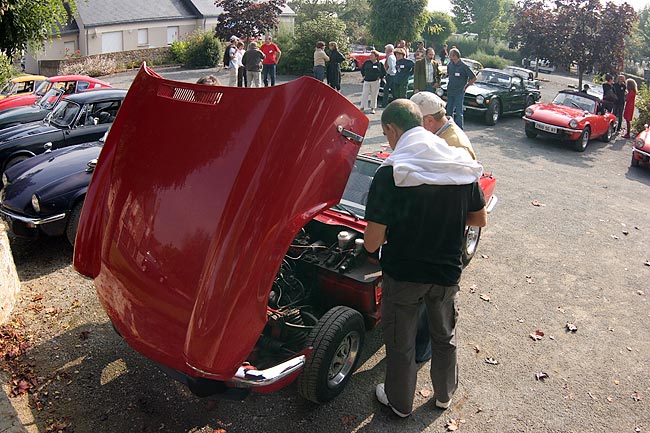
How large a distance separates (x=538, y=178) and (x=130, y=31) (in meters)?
31.8

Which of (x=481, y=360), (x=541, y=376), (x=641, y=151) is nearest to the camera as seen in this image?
(x=541, y=376)

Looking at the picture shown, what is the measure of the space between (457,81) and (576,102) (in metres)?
4.41

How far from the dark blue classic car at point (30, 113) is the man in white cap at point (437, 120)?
730 cm

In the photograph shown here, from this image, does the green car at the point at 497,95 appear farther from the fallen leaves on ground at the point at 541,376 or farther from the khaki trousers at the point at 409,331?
the khaki trousers at the point at 409,331

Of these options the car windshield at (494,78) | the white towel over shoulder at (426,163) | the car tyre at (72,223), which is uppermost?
the white towel over shoulder at (426,163)

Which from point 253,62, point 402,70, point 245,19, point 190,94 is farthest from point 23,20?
point 245,19

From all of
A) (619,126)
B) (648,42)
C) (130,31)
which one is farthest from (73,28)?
(648,42)

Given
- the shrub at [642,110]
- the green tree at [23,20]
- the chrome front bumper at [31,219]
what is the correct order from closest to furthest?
the green tree at [23,20], the chrome front bumper at [31,219], the shrub at [642,110]

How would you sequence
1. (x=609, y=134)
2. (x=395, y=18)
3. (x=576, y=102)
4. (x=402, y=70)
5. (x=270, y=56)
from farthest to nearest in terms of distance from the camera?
(x=395, y=18) < (x=270, y=56) < (x=609, y=134) < (x=576, y=102) < (x=402, y=70)

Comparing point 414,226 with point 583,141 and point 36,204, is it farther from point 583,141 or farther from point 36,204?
point 583,141

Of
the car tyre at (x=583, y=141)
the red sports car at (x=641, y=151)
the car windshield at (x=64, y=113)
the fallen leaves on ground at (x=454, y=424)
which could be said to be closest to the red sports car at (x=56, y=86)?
the car windshield at (x=64, y=113)

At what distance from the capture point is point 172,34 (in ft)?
123

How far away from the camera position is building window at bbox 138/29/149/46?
118ft

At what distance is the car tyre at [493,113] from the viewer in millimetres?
14961
